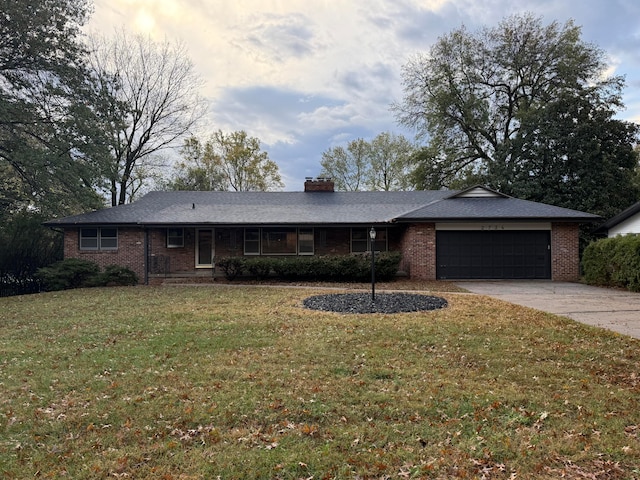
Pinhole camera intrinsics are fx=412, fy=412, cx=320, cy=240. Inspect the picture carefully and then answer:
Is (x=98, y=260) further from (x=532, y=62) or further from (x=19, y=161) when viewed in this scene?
(x=532, y=62)

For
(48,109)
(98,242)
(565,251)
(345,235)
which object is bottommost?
(565,251)

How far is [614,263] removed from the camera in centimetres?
1372

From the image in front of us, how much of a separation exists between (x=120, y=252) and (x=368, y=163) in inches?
1057

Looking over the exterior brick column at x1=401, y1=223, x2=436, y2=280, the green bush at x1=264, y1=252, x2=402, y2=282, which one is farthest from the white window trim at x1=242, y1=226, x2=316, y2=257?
the exterior brick column at x1=401, y1=223, x2=436, y2=280

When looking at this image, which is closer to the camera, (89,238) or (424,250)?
(424,250)

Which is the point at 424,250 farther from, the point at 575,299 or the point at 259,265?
the point at 259,265

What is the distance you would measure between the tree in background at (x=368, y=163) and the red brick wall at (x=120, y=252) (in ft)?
80.3

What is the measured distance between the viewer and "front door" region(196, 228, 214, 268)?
17.8 metres

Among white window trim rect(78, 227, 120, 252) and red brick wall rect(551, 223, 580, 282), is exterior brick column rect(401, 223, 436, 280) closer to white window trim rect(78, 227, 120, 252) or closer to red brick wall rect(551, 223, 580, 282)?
red brick wall rect(551, 223, 580, 282)

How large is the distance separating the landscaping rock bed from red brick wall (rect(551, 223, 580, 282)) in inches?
309

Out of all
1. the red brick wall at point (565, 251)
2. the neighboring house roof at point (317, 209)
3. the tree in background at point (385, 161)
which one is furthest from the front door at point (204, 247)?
the tree in background at point (385, 161)

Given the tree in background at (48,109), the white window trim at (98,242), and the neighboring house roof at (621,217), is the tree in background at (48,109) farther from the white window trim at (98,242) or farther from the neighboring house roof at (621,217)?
the neighboring house roof at (621,217)

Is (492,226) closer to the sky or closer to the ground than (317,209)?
closer to the ground

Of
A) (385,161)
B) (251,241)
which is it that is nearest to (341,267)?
(251,241)
